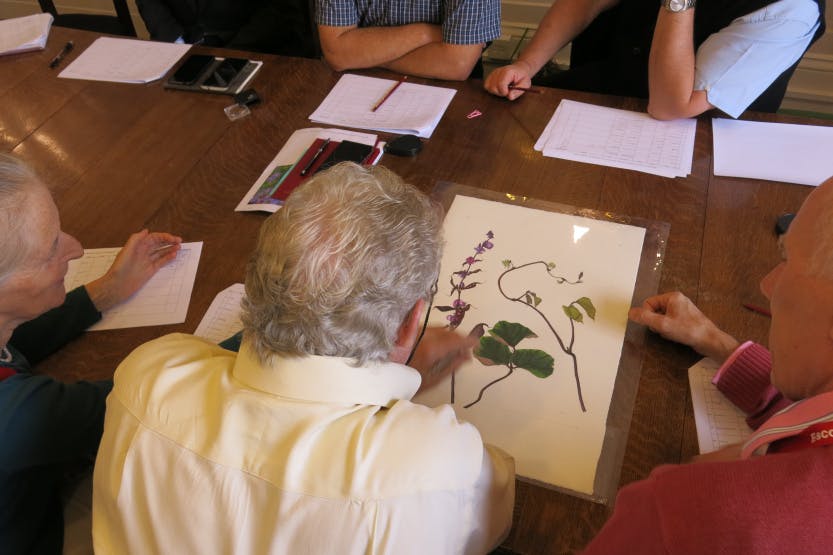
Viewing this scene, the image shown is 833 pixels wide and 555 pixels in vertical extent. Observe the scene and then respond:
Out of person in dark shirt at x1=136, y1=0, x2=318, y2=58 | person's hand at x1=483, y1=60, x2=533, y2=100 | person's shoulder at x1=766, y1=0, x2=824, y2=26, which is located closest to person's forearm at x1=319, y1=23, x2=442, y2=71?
person's hand at x1=483, y1=60, x2=533, y2=100

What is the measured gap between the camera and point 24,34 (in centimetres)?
203

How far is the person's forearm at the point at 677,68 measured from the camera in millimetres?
1486

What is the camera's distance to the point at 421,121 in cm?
159

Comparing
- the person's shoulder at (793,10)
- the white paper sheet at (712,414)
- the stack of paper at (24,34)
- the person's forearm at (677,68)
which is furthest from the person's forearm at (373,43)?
the white paper sheet at (712,414)

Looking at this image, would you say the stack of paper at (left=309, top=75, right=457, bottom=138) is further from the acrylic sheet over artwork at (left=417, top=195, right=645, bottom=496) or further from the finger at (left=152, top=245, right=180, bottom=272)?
the finger at (left=152, top=245, right=180, bottom=272)

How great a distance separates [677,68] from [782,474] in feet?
3.86

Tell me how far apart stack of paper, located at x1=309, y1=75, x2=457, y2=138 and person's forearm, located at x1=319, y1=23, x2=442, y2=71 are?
6cm

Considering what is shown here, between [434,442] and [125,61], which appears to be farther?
[125,61]

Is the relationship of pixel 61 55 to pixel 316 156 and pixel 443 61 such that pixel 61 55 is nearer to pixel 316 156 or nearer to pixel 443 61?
pixel 316 156

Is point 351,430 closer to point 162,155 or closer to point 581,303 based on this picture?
point 581,303

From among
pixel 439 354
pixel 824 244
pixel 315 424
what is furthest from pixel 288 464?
pixel 824 244

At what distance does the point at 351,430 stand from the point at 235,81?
1.37m

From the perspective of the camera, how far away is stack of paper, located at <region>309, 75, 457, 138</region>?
62.5 inches

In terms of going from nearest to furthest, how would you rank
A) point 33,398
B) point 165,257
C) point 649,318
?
point 33,398 < point 649,318 < point 165,257
